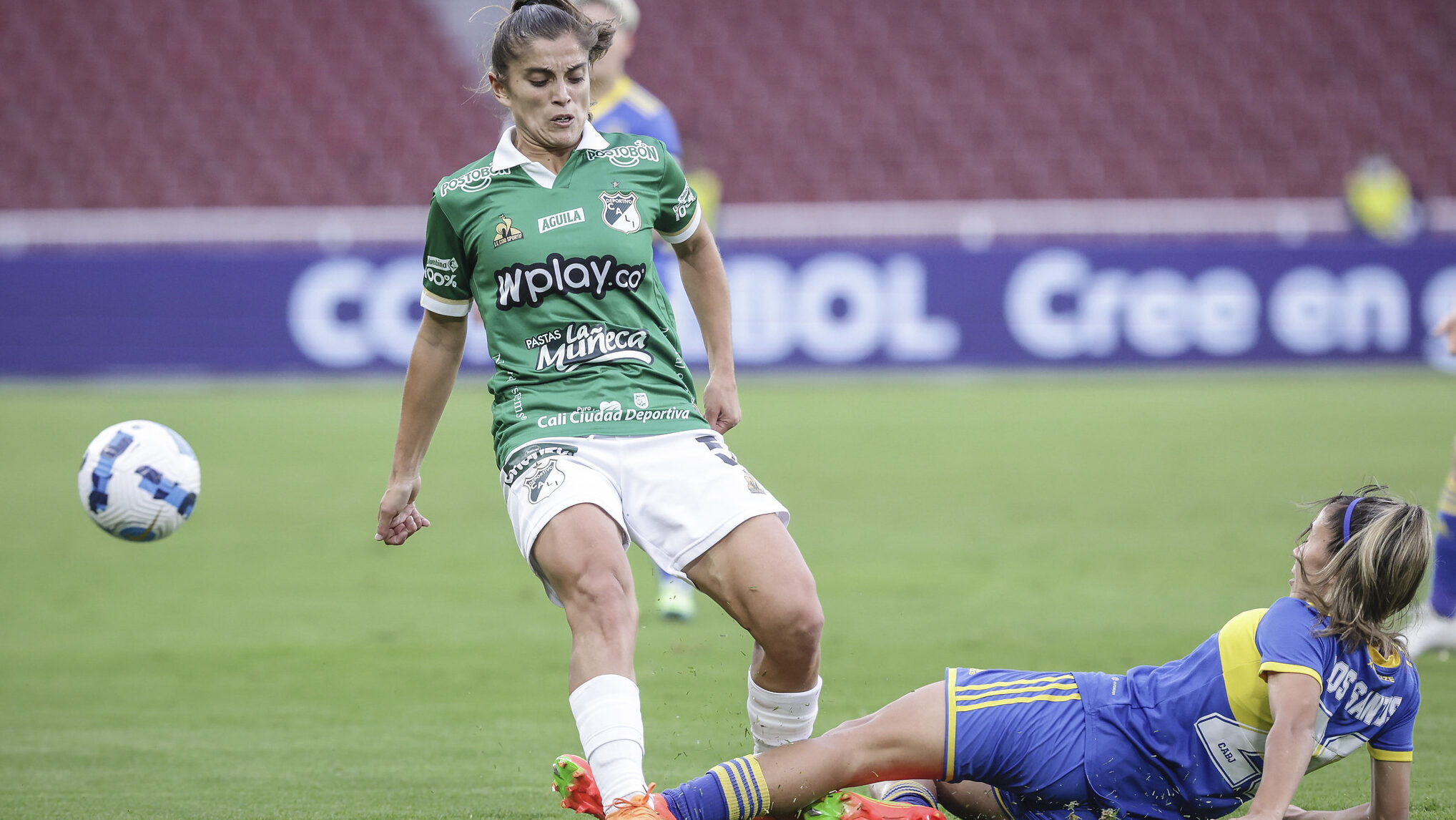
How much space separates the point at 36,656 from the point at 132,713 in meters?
1.18

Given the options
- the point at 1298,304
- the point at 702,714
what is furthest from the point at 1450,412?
the point at 702,714

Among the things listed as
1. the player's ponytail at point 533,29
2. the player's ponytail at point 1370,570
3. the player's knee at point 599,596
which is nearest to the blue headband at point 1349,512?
the player's ponytail at point 1370,570

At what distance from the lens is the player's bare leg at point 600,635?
131 inches

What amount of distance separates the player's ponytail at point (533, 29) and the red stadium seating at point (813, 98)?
17.8 metres

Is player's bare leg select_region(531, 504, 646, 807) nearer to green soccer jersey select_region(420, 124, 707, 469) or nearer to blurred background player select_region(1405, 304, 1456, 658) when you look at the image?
green soccer jersey select_region(420, 124, 707, 469)

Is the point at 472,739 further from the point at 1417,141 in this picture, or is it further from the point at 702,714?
the point at 1417,141

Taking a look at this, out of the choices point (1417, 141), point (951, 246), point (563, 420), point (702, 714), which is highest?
point (1417, 141)

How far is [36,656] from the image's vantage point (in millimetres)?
6297

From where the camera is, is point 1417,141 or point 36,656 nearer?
point 36,656

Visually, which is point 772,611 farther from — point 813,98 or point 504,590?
point 813,98

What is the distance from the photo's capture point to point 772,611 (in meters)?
3.53

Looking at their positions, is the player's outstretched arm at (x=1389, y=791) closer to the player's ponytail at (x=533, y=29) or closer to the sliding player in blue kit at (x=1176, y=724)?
the sliding player in blue kit at (x=1176, y=724)

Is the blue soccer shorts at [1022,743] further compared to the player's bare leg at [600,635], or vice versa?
the blue soccer shorts at [1022,743]

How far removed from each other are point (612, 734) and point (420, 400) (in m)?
1.09
